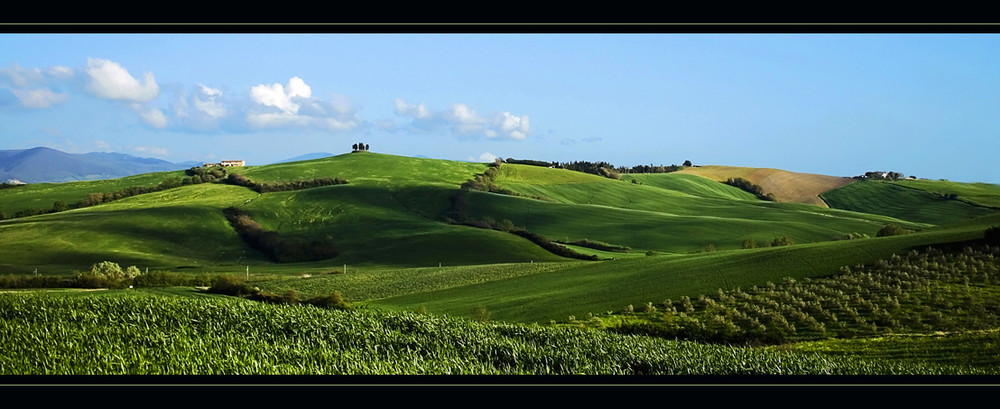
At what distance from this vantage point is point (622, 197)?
447ft

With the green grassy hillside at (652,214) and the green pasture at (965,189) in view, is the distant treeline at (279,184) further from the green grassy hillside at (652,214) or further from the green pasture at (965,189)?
the green pasture at (965,189)

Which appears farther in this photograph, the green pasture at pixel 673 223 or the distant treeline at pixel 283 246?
the green pasture at pixel 673 223

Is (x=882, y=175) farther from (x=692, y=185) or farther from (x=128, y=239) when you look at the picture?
(x=128, y=239)

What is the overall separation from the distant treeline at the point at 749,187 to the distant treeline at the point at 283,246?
92699 mm

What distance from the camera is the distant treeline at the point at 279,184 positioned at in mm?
125062

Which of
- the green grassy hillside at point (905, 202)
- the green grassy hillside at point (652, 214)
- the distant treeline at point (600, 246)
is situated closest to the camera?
the distant treeline at point (600, 246)

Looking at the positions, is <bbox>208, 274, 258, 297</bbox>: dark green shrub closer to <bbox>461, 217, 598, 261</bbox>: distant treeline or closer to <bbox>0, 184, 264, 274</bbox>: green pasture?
<bbox>0, 184, 264, 274</bbox>: green pasture

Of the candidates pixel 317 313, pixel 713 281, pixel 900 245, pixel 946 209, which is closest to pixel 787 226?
pixel 946 209

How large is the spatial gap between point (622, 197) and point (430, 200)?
36.4 metres

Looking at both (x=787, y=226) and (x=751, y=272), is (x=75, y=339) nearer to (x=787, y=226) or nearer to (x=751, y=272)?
(x=751, y=272)

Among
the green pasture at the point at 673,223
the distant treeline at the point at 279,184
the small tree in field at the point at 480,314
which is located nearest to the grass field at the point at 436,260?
the small tree in field at the point at 480,314

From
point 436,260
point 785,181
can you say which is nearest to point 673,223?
point 436,260
